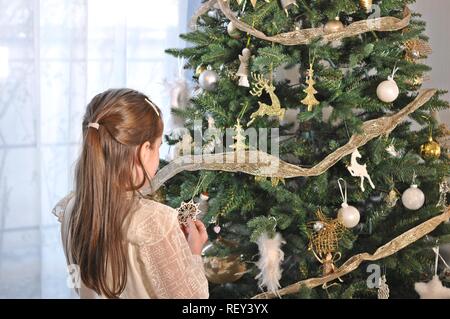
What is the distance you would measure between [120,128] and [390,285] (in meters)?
1.07

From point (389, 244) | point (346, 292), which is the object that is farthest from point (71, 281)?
point (389, 244)

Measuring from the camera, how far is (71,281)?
1.63m

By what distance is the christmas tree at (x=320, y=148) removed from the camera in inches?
73.4

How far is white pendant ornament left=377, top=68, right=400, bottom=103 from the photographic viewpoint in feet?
6.07

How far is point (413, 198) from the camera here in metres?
1.94

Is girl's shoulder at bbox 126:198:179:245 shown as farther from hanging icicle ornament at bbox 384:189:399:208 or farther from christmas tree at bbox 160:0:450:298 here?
hanging icicle ornament at bbox 384:189:399:208

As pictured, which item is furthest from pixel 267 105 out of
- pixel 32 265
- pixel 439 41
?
pixel 32 265

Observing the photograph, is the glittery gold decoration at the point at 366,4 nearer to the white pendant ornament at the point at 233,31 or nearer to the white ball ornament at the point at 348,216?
the white pendant ornament at the point at 233,31

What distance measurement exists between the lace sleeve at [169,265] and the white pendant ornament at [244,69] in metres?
0.54

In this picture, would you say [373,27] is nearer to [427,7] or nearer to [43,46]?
[427,7]

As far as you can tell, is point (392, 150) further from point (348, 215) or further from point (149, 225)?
point (149, 225)

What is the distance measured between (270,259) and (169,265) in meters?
0.52

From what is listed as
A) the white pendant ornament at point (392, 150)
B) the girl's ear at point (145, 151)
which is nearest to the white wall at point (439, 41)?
the white pendant ornament at point (392, 150)

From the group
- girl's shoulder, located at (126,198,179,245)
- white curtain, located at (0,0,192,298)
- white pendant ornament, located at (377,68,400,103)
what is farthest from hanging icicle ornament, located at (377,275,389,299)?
white curtain, located at (0,0,192,298)
